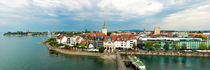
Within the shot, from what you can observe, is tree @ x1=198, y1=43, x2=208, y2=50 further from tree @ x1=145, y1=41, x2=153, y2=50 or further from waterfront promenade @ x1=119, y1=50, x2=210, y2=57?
tree @ x1=145, y1=41, x2=153, y2=50

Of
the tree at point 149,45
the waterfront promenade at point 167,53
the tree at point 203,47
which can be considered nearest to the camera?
the waterfront promenade at point 167,53

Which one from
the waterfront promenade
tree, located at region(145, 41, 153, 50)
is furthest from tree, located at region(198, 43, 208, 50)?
tree, located at region(145, 41, 153, 50)

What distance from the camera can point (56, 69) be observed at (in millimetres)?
21516

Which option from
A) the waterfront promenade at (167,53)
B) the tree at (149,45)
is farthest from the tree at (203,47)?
the tree at (149,45)

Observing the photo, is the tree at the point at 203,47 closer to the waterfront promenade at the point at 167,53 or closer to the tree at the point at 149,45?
the waterfront promenade at the point at 167,53

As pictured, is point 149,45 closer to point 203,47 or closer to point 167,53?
point 167,53

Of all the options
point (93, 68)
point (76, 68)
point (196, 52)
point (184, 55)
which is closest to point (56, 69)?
point (76, 68)

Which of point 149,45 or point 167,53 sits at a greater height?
point 149,45

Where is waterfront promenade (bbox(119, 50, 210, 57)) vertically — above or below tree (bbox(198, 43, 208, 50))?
below

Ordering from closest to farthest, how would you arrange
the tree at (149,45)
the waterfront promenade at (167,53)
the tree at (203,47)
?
the waterfront promenade at (167,53) < the tree at (203,47) < the tree at (149,45)

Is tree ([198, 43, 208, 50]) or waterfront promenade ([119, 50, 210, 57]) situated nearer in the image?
waterfront promenade ([119, 50, 210, 57])

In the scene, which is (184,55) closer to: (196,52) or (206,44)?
(196,52)

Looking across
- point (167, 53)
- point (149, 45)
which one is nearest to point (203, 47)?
point (167, 53)

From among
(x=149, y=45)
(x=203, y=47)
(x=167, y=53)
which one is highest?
(x=149, y=45)
